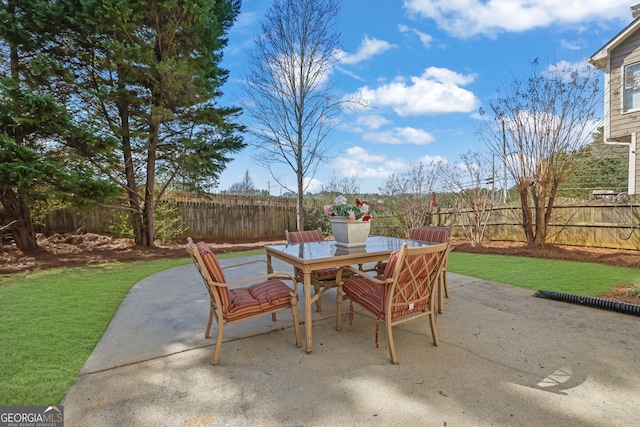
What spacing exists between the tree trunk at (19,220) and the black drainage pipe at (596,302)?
390 inches

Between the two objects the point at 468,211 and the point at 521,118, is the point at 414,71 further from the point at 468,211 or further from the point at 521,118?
the point at 468,211

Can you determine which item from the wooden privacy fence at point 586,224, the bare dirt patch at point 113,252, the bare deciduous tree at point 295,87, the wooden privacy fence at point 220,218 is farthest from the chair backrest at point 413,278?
the wooden privacy fence at point 220,218

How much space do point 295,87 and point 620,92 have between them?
9.27 metres

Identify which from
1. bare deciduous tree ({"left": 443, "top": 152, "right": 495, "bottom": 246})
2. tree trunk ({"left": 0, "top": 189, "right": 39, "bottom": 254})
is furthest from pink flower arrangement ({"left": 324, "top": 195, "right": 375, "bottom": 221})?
tree trunk ({"left": 0, "top": 189, "right": 39, "bottom": 254})

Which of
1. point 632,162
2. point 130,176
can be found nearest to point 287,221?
point 130,176

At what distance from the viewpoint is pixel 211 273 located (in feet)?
7.20

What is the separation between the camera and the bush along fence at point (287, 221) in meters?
6.72

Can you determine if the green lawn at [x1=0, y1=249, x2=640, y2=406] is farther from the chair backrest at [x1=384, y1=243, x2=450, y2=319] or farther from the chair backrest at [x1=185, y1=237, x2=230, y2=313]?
the chair backrest at [x1=384, y1=243, x2=450, y2=319]

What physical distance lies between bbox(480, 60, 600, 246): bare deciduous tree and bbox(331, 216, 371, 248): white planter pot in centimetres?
584

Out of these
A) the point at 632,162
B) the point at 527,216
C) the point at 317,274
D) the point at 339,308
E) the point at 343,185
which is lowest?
the point at 339,308

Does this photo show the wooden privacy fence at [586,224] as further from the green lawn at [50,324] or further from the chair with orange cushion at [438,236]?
the green lawn at [50,324]

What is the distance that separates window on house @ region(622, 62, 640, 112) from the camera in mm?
7793

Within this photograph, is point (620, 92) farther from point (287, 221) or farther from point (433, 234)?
point (287, 221)

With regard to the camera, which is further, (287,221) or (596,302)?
(287,221)
